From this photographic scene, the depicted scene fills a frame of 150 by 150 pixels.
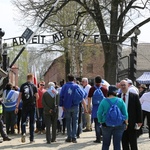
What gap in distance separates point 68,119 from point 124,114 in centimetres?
382

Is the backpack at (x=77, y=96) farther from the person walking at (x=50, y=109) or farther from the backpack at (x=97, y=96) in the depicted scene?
the person walking at (x=50, y=109)

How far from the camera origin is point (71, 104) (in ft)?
39.3

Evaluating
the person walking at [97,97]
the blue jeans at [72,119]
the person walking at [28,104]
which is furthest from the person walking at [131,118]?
the person walking at [28,104]

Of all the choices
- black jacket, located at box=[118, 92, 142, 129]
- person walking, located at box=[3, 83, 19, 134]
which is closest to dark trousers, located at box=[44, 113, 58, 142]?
person walking, located at box=[3, 83, 19, 134]

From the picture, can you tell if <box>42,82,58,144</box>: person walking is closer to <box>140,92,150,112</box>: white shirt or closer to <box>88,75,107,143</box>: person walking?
<box>88,75,107,143</box>: person walking

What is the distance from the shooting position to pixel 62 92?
39.8 feet

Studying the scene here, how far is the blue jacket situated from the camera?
12.0 meters

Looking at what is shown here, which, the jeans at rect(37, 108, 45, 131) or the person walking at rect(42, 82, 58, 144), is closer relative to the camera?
the person walking at rect(42, 82, 58, 144)

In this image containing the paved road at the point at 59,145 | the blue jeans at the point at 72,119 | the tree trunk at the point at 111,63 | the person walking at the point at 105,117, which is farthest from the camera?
the tree trunk at the point at 111,63

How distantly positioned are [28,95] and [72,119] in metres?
1.42

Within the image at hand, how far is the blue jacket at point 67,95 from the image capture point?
39.2 ft

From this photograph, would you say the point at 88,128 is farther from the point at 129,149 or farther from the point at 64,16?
the point at 64,16

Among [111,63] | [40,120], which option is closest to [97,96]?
[40,120]

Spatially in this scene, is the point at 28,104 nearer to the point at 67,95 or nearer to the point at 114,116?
the point at 67,95
